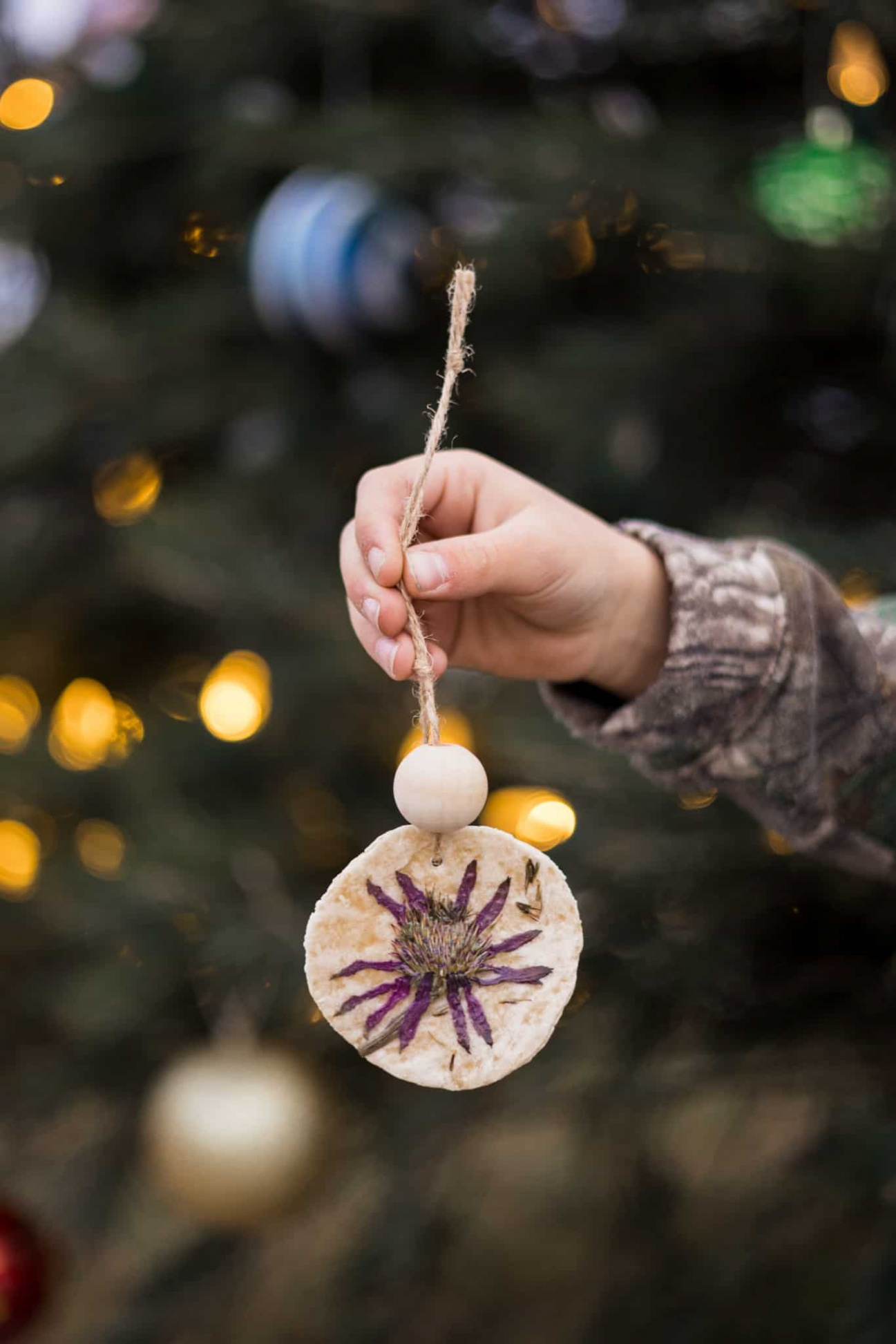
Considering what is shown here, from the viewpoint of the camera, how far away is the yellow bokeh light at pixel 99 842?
1.13 metres

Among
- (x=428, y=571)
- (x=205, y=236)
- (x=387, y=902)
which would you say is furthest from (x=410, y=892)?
(x=205, y=236)

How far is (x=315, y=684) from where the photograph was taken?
98 cm

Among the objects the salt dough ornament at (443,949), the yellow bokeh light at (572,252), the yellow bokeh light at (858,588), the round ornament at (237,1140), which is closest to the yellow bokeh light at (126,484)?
the yellow bokeh light at (572,252)

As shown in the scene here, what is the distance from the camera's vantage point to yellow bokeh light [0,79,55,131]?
3.36 feet

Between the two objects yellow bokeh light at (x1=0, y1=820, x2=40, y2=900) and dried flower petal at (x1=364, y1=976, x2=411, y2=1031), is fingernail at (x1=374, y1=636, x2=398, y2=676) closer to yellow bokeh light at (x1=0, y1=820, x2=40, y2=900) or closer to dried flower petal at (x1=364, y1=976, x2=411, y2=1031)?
dried flower petal at (x1=364, y1=976, x2=411, y2=1031)

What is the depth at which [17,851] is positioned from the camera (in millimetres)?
1173

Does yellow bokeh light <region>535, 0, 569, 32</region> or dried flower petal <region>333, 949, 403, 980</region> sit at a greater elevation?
yellow bokeh light <region>535, 0, 569, 32</region>

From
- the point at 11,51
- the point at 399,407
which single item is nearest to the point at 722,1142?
the point at 399,407

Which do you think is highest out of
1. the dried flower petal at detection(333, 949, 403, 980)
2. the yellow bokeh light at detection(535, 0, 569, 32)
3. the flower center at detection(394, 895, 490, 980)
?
the yellow bokeh light at detection(535, 0, 569, 32)

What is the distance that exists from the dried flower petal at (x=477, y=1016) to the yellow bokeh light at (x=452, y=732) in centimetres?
48

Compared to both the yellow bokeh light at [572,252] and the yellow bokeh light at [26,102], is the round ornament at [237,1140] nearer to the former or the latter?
the yellow bokeh light at [572,252]

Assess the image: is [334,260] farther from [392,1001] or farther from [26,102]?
[392,1001]

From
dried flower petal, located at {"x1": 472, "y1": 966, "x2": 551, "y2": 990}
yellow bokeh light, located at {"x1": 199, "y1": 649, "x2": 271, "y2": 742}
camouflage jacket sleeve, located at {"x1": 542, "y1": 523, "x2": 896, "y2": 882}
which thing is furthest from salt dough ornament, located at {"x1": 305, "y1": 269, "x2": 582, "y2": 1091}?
yellow bokeh light, located at {"x1": 199, "y1": 649, "x2": 271, "y2": 742}

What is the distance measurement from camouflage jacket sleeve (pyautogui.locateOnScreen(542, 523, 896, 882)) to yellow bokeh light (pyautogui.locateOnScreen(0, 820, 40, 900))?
761 millimetres
